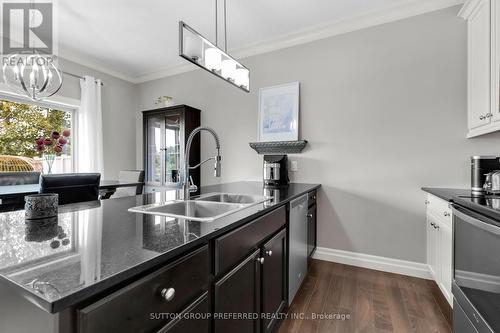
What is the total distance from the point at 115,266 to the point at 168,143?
3.25 meters

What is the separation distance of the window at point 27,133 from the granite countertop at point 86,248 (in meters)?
2.45

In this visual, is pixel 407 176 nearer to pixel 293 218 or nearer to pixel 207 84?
pixel 293 218

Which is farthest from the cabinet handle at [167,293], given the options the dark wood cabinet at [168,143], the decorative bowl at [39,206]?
the dark wood cabinet at [168,143]

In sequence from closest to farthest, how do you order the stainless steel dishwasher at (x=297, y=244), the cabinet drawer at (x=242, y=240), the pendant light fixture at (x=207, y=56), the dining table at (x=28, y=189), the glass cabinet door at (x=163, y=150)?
the cabinet drawer at (x=242, y=240) → the pendant light fixture at (x=207, y=56) → the stainless steel dishwasher at (x=297, y=244) → the dining table at (x=28, y=189) → the glass cabinet door at (x=163, y=150)

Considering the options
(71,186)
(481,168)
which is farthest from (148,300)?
(481,168)

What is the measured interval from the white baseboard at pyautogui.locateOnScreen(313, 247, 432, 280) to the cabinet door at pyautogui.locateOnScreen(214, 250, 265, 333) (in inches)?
65.5

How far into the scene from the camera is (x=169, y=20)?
104 inches

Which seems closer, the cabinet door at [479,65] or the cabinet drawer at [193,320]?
the cabinet drawer at [193,320]

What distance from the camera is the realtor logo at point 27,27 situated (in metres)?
2.44

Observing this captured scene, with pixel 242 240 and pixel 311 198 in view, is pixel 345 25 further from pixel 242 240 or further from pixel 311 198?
pixel 242 240

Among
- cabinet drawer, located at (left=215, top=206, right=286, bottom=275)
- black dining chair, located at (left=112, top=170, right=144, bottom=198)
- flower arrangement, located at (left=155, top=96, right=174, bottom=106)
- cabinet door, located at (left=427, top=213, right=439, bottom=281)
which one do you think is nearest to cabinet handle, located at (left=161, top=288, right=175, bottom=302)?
cabinet drawer, located at (left=215, top=206, right=286, bottom=275)

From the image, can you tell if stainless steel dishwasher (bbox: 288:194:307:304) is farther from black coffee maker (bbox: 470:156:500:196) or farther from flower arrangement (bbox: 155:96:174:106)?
flower arrangement (bbox: 155:96:174:106)

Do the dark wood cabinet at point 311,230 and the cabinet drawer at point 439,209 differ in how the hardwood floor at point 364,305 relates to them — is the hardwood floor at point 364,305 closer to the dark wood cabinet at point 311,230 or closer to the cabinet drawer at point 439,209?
the dark wood cabinet at point 311,230

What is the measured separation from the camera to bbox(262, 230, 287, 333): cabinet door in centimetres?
131
